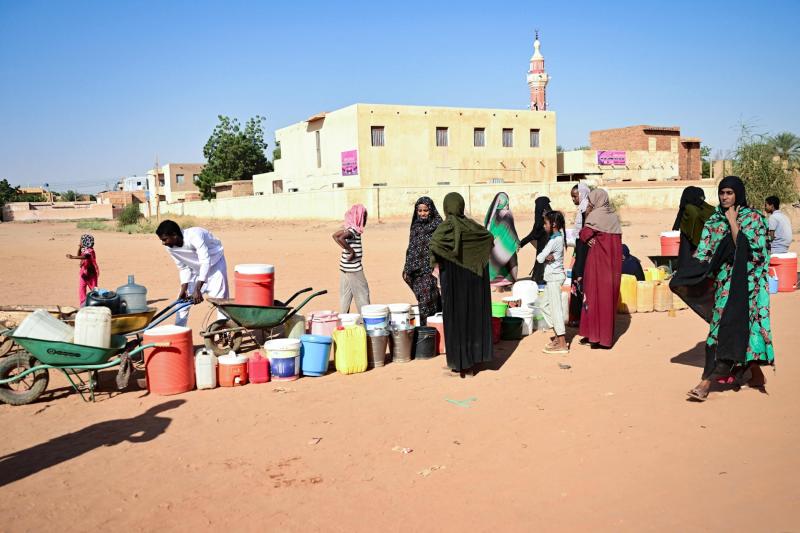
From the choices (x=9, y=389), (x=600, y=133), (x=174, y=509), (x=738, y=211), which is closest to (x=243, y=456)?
(x=174, y=509)

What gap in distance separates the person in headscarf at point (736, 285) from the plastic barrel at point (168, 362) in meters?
4.30

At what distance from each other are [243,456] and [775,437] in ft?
11.8

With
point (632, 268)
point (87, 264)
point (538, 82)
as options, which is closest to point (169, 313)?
point (87, 264)

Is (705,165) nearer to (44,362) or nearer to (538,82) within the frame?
(538,82)

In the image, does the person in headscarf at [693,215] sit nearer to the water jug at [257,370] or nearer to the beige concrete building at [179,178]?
the water jug at [257,370]

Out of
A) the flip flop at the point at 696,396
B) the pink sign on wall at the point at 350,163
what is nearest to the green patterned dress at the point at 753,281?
the flip flop at the point at 696,396

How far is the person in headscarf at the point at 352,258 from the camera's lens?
781 cm

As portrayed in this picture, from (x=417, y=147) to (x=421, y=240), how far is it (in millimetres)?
28218

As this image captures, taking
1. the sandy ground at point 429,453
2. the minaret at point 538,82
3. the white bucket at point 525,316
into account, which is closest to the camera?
the sandy ground at point 429,453

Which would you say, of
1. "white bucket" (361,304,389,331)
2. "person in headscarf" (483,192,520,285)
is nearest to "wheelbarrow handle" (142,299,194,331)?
"white bucket" (361,304,389,331)

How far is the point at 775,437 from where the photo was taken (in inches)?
185

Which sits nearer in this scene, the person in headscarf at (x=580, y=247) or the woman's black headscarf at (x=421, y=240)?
the woman's black headscarf at (x=421, y=240)

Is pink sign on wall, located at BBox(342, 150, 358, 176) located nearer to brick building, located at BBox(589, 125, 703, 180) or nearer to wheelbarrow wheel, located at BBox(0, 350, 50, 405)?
brick building, located at BBox(589, 125, 703, 180)

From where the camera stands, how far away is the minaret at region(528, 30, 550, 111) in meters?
52.1
